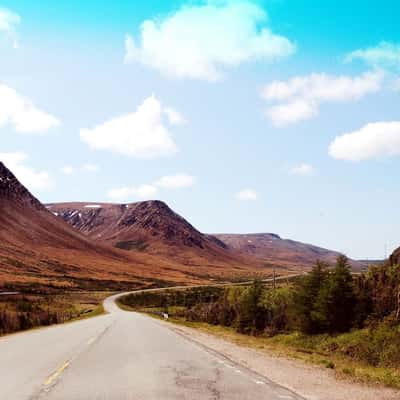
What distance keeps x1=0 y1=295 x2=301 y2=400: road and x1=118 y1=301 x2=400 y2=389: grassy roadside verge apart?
3.07 m

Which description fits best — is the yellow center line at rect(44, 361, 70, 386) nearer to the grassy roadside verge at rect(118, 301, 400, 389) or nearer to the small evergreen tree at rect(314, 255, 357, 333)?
the grassy roadside verge at rect(118, 301, 400, 389)

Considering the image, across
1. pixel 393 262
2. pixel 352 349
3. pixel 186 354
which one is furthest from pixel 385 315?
pixel 186 354

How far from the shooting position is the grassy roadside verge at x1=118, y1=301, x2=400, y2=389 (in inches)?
589

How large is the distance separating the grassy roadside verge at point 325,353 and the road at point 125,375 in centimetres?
307

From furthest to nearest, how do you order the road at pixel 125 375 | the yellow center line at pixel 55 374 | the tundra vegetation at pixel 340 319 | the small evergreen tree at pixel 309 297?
the small evergreen tree at pixel 309 297, the tundra vegetation at pixel 340 319, the yellow center line at pixel 55 374, the road at pixel 125 375

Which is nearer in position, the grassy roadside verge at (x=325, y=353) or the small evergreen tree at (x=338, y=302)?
the grassy roadside verge at (x=325, y=353)

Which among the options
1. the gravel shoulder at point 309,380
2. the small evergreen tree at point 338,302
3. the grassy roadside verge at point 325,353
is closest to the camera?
the gravel shoulder at point 309,380

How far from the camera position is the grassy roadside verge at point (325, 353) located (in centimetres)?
1496

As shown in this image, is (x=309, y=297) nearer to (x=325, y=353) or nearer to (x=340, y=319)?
(x=340, y=319)

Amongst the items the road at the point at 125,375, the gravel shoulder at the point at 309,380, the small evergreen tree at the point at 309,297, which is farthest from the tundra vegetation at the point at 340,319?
the road at the point at 125,375

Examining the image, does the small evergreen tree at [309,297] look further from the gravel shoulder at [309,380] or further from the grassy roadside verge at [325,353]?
the gravel shoulder at [309,380]

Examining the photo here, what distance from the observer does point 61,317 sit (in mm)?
54188

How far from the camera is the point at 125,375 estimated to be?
14133mm

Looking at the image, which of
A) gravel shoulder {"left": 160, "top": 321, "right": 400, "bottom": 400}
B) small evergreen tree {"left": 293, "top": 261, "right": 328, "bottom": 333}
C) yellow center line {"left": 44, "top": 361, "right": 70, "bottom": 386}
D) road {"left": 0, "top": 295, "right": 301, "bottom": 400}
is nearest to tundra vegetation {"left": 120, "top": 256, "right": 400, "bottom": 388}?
small evergreen tree {"left": 293, "top": 261, "right": 328, "bottom": 333}
